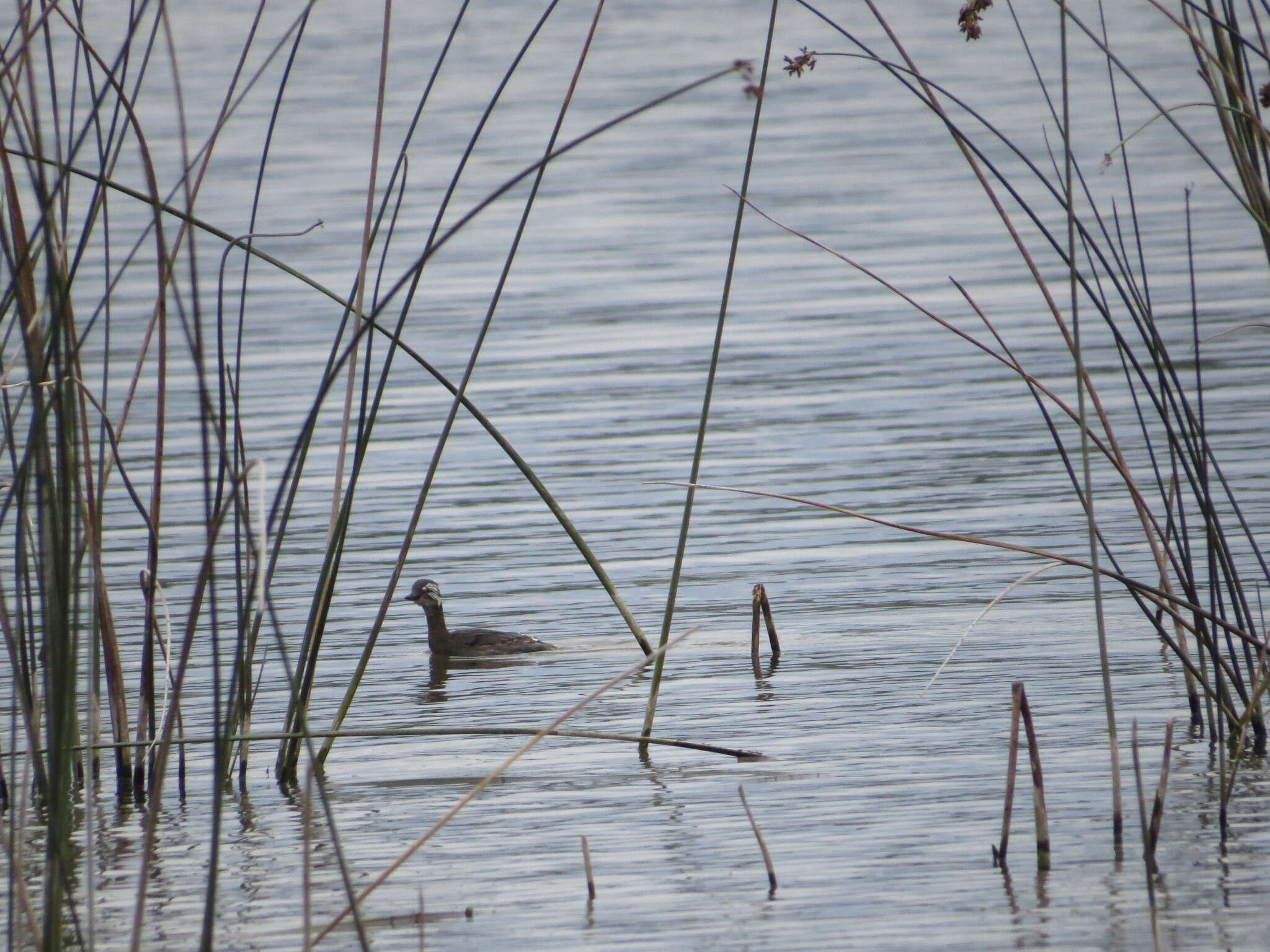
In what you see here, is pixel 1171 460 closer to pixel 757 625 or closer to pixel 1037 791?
pixel 757 625

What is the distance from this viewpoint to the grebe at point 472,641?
21.9 feet

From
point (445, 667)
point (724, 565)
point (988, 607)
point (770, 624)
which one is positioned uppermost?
point (988, 607)

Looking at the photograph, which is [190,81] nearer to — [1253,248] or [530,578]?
[1253,248]

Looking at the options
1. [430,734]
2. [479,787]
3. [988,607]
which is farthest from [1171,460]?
[479,787]

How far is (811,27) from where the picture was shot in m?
27.8

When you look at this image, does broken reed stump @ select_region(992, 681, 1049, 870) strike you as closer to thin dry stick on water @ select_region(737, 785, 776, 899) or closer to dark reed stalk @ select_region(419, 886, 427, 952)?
thin dry stick on water @ select_region(737, 785, 776, 899)

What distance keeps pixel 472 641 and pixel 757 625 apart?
96 centimetres

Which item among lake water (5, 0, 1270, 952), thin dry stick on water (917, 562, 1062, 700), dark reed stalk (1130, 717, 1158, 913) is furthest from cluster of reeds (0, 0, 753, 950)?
dark reed stalk (1130, 717, 1158, 913)

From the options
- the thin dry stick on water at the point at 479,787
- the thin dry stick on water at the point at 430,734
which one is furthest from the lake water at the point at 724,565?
the thin dry stick on water at the point at 479,787

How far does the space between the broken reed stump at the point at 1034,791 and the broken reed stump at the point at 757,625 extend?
213cm

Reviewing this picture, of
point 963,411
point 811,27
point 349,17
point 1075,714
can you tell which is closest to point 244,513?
point 1075,714

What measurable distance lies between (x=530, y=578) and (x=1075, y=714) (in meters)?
2.98

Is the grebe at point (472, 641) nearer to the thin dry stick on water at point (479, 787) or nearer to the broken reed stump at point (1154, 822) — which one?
the thin dry stick on water at point (479, 787)

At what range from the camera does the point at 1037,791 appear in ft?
13.1
